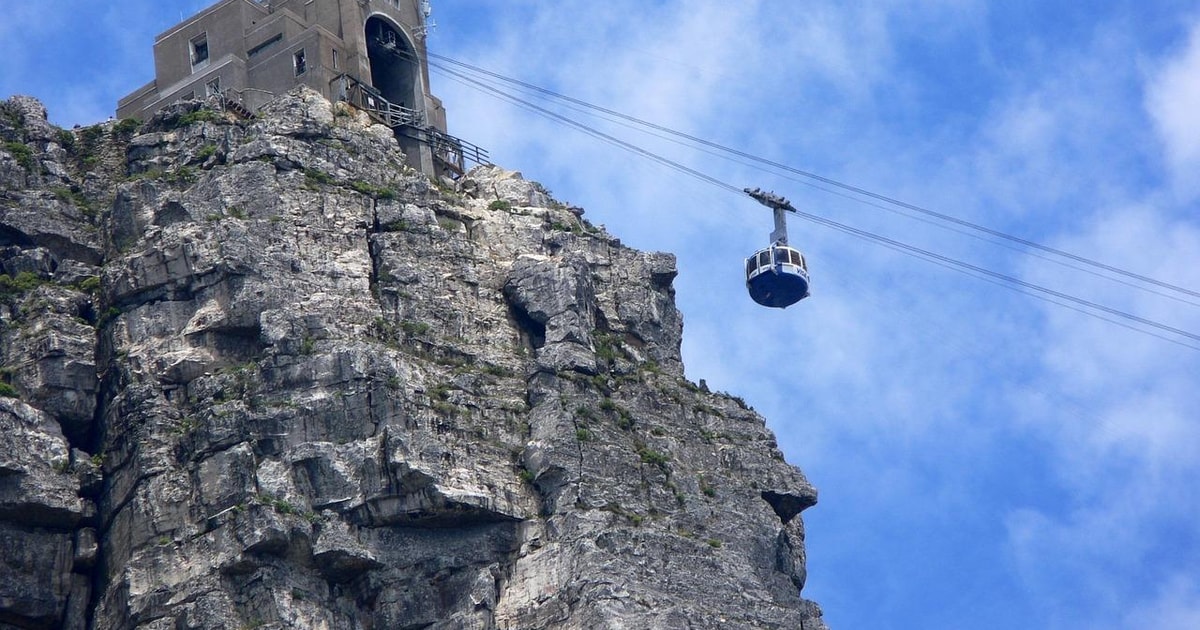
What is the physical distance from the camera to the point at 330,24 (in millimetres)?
130250

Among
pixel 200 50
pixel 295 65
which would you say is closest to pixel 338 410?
pixel 295 65

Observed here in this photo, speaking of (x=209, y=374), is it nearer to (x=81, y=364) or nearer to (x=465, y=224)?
(x=81, y=364)

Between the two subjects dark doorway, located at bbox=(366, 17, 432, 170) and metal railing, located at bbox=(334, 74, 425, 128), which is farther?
dark doorway, located at bbox=(366, 17, 432, 170)

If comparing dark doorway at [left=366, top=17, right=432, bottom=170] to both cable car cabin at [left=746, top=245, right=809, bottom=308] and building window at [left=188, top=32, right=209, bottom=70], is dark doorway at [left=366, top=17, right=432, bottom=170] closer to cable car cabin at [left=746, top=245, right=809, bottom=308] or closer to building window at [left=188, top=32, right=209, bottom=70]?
building window at [left=188, top=32, right=209, bottom=70]

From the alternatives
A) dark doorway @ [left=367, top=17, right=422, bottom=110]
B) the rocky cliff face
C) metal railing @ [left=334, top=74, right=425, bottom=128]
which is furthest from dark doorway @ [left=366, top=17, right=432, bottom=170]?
the rocky cliff face

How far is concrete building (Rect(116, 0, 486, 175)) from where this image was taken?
127438 millimetres

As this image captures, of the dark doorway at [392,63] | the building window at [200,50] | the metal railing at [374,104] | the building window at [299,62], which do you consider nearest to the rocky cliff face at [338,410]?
the metal railing at [374,104]

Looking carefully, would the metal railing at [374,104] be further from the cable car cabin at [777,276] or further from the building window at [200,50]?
the cable car cabin at [777,276]

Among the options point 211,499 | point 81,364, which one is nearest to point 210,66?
point 81,364

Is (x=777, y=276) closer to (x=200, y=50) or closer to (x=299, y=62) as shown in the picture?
(x=299, y=62)

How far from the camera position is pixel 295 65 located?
12744 centimetres

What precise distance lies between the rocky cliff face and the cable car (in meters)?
5.27

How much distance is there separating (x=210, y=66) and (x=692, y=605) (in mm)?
40656

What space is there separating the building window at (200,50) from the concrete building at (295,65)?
49mm
